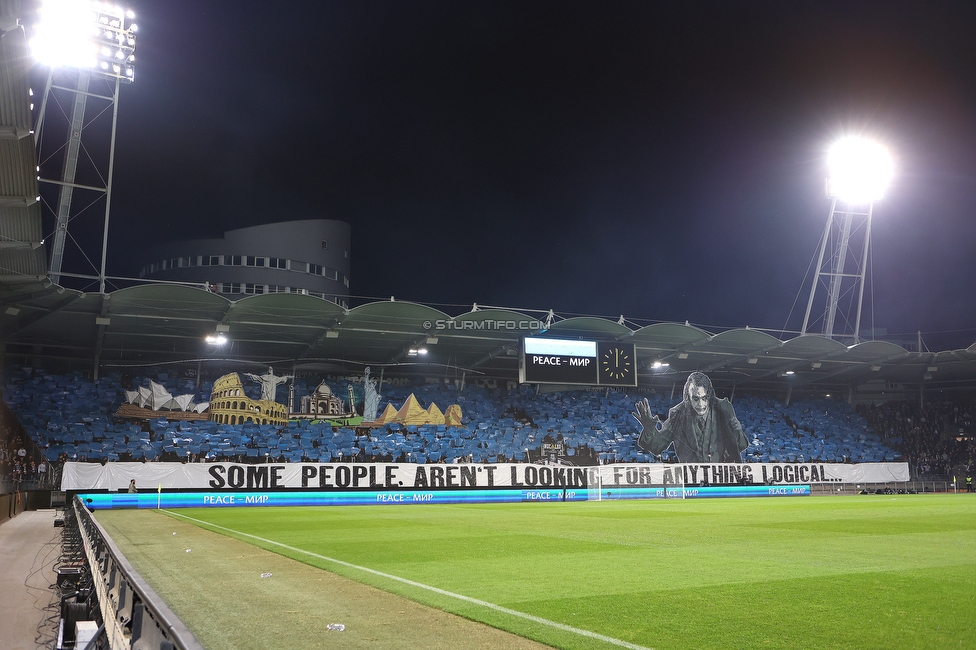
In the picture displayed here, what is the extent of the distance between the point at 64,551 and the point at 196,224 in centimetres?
4650

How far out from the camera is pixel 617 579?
8.65 m

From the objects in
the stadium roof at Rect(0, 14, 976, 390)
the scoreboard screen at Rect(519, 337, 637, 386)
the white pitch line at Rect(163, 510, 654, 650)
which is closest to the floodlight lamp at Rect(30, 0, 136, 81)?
the stadium roof at Rect(0, 14, 976, 390)

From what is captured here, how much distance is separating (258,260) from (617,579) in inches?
1999

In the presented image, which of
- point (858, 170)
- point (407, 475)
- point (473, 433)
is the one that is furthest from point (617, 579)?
point (858, 170)

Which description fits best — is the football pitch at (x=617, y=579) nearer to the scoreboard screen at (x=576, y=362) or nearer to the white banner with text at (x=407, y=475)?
the white banner with text at (x=407, y=475)

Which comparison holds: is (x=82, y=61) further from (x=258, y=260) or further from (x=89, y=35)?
(x=258, y=260)

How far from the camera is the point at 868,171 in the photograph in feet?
133

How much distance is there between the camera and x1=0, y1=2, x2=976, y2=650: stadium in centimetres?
675

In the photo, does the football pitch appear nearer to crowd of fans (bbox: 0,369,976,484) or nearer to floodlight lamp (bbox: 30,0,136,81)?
crowd of fans (bbox: 0,369,976,484)

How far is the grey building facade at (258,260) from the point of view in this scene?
54219 mm

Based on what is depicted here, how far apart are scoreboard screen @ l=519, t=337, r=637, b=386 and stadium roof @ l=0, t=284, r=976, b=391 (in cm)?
223

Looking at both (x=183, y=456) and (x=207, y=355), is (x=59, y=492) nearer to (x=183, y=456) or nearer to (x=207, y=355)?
(x=183, y=456)

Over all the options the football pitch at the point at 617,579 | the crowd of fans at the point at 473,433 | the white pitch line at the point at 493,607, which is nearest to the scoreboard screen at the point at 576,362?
the crowd of fans at the point at 473,433

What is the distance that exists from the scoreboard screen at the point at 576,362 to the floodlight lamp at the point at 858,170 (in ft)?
55.3
